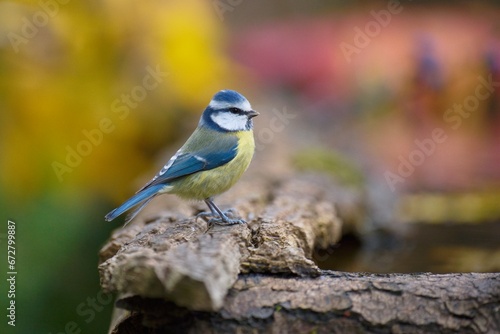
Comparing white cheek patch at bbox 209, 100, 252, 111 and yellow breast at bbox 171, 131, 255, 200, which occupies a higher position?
white cheek patch at bbox 209, 100, 252, 111

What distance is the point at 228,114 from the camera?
296 centimetres

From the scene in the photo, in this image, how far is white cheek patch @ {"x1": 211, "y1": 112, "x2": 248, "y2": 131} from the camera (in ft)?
9.70

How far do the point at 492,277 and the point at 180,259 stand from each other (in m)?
0.98

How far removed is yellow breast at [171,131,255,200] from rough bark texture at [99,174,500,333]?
470mm

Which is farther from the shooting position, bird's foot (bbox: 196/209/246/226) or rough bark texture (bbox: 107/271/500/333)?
bird's foot (bbox: 196/209/246/226)

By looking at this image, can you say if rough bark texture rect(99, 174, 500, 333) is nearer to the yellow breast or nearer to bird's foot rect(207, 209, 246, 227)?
bird's foot rect(207, 209, 246, 227)

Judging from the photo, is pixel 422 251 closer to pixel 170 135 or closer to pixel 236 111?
pixel 236 111

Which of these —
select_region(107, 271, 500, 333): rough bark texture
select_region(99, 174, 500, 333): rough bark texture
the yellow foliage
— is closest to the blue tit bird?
select_region(99, 174, 500, 333): rough bark texture

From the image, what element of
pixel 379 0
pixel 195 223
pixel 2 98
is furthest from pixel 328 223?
pixel 379 0

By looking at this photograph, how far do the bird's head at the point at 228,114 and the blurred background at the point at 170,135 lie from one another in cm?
83

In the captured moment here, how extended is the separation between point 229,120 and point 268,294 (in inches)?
42.8

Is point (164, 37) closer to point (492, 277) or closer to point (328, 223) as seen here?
point (328, 223)

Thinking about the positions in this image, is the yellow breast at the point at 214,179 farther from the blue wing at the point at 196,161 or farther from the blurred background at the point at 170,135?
the blurred background at the point at 170,135

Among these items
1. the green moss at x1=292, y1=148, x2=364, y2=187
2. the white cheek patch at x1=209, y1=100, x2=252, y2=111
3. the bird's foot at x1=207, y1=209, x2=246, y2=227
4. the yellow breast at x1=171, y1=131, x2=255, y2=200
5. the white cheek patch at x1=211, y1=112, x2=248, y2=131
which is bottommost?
the bird's foot at x1=207, y1=209, x2=246, y2=227
